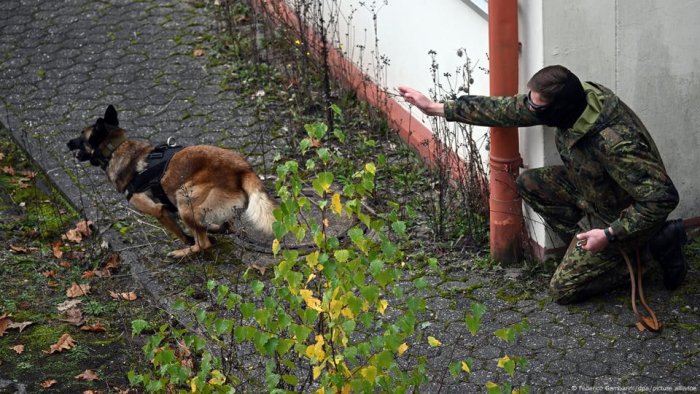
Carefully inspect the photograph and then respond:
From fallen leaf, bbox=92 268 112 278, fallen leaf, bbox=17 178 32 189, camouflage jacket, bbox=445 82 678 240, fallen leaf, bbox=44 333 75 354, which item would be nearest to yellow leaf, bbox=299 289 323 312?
camouflage jacket, bbox=445 82 678 240

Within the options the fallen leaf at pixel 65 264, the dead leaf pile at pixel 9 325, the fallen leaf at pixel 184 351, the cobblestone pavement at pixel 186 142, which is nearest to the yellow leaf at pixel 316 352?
the fallen leaf at pixel 184 351

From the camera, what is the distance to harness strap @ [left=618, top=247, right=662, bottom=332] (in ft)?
20.1

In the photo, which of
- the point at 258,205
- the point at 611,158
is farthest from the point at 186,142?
the point at 611,158

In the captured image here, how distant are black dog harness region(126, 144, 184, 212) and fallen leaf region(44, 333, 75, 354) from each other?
1368 mm

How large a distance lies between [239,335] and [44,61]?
720cm

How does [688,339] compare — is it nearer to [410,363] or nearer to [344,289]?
[410,363]

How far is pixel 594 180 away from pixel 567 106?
53 cm

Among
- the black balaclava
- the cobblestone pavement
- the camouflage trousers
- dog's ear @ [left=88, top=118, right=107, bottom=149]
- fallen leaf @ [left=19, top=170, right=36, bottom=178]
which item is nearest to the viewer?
the cobblestone pavement

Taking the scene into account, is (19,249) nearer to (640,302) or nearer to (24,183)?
(24,183)

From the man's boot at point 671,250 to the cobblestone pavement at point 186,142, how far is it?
135 millimetres

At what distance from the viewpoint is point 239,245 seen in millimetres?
7672

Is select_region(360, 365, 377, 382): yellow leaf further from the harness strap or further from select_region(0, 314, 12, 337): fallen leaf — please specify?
select_region(0, 314, 12, 337): fallen leaf

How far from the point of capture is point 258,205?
7129mm

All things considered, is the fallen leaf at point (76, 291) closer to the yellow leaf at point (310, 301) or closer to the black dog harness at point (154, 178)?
the black dog harness at point (154, 178)
